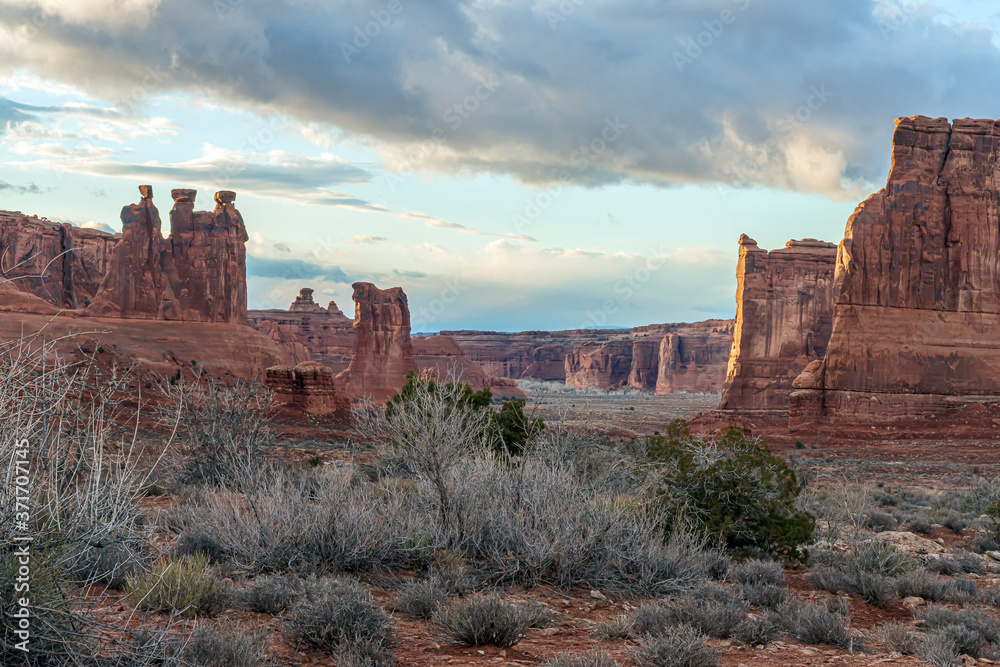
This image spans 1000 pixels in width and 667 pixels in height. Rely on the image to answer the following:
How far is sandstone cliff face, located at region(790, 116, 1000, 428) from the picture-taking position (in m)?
38.4

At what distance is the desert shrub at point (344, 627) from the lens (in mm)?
4816

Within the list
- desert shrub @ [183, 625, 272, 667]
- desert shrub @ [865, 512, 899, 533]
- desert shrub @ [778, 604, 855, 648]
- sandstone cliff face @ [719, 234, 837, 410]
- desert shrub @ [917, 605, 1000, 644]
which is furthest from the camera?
sandstone cliff face @ [719, 234, 837, 410]

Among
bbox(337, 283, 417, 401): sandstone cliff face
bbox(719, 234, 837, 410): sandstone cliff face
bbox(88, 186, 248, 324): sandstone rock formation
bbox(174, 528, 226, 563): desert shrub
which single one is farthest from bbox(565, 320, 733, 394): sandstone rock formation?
bbox(174, 528, 226, 563): desert shrub

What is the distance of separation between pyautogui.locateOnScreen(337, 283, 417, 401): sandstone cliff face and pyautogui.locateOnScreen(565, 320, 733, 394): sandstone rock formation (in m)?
54.4

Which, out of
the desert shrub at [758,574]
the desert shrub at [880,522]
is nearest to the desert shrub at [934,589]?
the desert shrub at [758,574]

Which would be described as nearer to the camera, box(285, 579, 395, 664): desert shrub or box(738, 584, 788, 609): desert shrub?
box(285, 579, 395, 664): desert shrub

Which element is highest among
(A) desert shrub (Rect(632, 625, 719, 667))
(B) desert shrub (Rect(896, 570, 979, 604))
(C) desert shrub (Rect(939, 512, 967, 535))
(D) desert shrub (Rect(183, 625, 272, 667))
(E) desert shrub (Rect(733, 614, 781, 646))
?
(D) desert shrub (Rect(183, 625, 272, 667))

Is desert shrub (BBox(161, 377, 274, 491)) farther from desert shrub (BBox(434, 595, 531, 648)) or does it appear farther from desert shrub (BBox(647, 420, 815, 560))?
desert shrub (BBox(434, 595, 531, 648))

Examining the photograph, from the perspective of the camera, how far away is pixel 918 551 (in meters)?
10.8

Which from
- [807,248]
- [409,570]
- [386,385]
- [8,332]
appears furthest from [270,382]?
[807,248]

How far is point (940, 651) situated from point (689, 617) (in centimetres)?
182

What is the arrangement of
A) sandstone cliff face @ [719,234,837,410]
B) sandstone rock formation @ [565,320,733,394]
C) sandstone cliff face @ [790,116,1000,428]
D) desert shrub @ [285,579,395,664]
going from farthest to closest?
sandstone rock formation @ [565,320,733,394], sandstone cliff face @ [719,234,837,410], sandstone cliff face @ [790,116,1000,428], desert shrub @ [285,579,395,664]

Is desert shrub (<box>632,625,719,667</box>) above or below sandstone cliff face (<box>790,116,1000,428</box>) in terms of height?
below

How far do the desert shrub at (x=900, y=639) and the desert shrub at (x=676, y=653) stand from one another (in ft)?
→ 6.09
